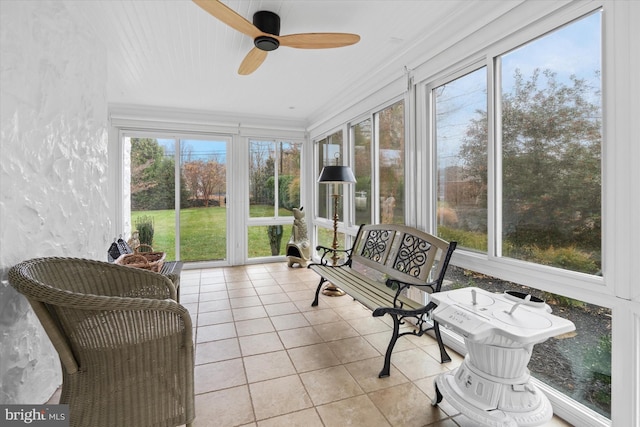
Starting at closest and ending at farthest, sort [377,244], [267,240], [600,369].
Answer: [600,369] → [377,244] → [267,240]

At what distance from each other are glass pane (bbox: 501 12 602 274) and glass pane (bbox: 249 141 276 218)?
410 centimetres

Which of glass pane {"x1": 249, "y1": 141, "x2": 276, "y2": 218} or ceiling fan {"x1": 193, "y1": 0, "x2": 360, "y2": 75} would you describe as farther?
glass pane {"x1": 249, "y1": 141, "x2": 276, "y2": 218}

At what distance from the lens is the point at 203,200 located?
5305 millimetres

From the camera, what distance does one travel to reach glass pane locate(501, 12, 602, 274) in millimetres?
1624

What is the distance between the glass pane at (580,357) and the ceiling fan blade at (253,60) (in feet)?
8.52

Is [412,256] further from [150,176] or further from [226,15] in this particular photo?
[150,176]

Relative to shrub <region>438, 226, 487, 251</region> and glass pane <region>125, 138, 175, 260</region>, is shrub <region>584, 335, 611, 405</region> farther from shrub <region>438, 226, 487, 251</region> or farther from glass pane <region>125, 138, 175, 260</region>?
glass pane <region>125, 138, 175, 260</region>

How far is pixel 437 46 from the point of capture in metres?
2.50

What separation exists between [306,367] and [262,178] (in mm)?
3900

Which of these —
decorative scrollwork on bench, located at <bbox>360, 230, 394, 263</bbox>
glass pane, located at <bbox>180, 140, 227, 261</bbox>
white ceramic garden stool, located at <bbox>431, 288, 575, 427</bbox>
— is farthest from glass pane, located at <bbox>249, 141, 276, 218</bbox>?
white ceramic garden stool, located at <bbox>431, 288, 575, 427</bbox>

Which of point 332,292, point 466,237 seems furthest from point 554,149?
point 332,292

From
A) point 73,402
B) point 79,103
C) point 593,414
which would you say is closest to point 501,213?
point 593,414

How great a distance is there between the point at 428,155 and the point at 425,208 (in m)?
0.47

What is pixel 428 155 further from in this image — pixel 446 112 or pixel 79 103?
pixel 79 103
